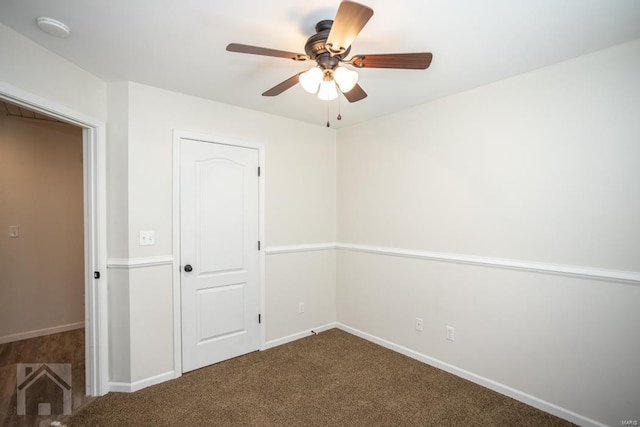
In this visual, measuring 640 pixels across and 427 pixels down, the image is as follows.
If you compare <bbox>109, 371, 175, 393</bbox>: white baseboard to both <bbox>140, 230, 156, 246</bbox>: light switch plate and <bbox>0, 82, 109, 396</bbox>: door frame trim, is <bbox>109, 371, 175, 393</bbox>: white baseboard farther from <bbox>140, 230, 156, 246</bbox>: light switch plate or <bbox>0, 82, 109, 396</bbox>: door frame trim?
<bbox>140, 230, 156, 246</bbox>: light switch plate

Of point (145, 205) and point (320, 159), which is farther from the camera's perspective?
point (320, 159)

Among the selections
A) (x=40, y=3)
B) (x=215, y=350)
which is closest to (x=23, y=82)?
(x=40, y=3)

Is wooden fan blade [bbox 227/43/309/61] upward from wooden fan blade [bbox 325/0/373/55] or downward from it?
upward

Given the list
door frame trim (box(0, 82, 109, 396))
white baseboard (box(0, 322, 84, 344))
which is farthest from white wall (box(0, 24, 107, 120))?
white baseboard (box(0, 322, 84, 344))

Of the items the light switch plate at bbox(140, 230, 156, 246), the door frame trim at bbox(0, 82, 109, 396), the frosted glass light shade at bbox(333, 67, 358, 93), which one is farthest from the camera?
the light switch plate at bbox(140, 230, 156, 246)

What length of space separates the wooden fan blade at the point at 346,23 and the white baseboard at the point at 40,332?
4352 millimetres

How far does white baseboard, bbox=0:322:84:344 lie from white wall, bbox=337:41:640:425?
3666 millimetres

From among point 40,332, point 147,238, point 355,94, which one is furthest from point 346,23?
point 40,332

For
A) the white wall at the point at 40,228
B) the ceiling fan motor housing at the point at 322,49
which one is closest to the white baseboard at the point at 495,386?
the ceiling fan motor housing at the point at 322,49

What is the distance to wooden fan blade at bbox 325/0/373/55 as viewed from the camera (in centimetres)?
120

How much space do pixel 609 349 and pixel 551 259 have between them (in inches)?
24.4

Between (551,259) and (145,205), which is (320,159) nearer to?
(145,205)

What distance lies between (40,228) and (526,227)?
4.91 metres

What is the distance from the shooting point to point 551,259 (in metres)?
2.20
